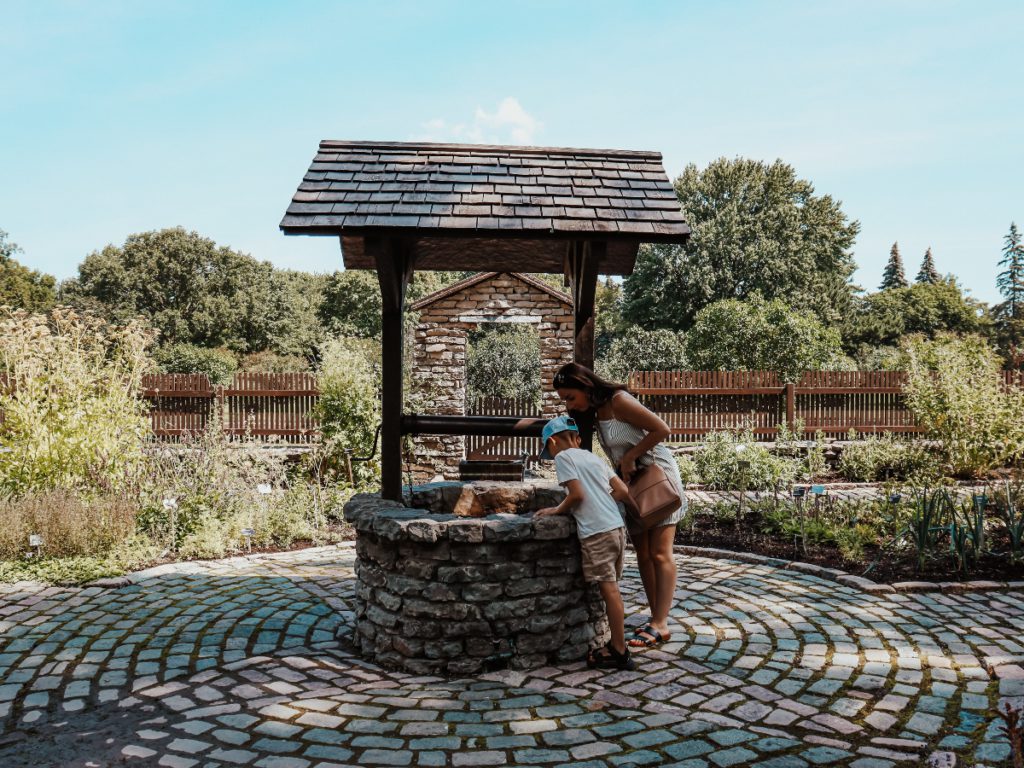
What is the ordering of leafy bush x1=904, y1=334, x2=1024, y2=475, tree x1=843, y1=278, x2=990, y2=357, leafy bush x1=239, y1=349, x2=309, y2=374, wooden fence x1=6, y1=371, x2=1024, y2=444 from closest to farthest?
1. leafy bush x1=904, y1=334, x2=1024, y2=475
2. wooden fence x1=6, y1=371, x2=1024, y2=444
3. leafy bush x1=239, y1=349, x2=309, y2=374
4. tree x1=843, y1=278, x2=990, y2=357

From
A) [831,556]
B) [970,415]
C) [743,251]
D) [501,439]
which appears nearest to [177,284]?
[743,251]

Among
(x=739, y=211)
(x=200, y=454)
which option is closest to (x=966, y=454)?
(x=200, y=454)

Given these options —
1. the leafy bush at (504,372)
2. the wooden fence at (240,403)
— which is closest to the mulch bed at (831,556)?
the wooden fence at (240,403)

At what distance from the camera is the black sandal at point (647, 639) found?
446cm

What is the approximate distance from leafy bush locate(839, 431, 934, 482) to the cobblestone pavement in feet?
20.0

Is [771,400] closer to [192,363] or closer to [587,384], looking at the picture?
[587,384]

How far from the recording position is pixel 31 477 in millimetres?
7402

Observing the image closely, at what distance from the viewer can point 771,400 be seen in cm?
1397

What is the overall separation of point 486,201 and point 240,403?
10.8 meters

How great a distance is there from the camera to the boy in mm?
4160

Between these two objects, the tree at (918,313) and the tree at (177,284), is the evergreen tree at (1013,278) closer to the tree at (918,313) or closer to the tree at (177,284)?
the tree at (918,313)

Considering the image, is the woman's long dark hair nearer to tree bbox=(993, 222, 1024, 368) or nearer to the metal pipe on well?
the metal pipe on well

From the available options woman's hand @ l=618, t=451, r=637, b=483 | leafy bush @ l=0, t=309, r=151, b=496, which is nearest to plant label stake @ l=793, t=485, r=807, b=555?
woman's hand @ l=618, t=451, r=637, b=483

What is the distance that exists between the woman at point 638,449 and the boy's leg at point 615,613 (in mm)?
325
